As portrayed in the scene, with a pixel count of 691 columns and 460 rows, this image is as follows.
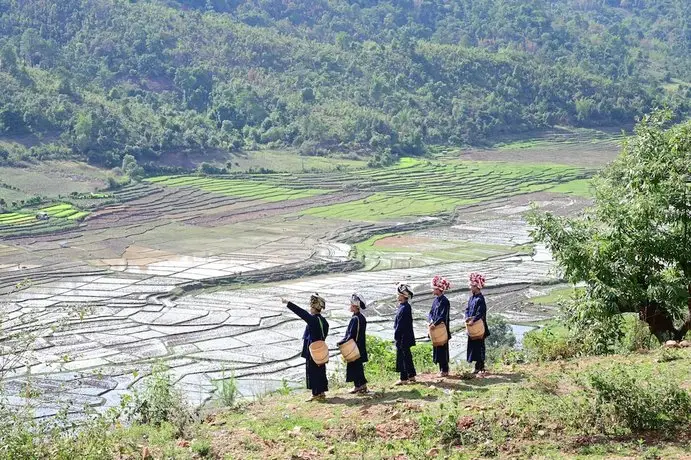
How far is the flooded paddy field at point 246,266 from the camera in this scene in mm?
28375

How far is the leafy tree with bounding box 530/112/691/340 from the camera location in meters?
13.4

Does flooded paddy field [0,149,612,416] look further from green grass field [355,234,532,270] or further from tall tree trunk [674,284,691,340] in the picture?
tall tree trunk [674,284,691,340]

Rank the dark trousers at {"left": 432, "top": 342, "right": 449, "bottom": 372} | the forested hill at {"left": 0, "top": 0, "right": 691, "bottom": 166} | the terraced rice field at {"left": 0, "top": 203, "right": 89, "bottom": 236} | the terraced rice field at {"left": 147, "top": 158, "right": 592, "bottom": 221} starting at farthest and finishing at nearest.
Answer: the forested hill at {"left": 0, "top": 0, "right": 691, "bottom": 166} → the terraced rice field at {"left": 147, "top": 158, "right": 592, "bottom": 221} → the terraced rice field at {"left": 0, "top": 203, "right": 89, "bottom": 236} → the dark trousers at {"left": 432, "top": 342, "right": 449, "bottom": 372}

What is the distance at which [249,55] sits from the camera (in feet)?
342

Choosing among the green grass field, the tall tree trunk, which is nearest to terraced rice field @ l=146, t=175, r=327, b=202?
the green grass field

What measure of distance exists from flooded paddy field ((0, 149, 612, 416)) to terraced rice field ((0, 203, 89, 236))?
33 centimetres

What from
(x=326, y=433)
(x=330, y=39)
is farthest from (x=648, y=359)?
(x=330, y=39)

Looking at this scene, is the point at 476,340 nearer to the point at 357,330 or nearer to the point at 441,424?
the point at 357,330

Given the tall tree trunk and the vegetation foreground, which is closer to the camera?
the vegetation foreground

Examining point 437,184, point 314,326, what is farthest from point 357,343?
point 437,184

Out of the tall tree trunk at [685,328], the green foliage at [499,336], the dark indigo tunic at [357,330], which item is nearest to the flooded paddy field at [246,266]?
the green foliage at [499,336]

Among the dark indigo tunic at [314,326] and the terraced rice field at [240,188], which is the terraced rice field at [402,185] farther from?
the dark indigo tunic at [314,326]

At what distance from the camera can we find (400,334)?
12039 millimetres

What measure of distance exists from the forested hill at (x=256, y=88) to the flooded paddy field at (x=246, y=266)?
423 inches
